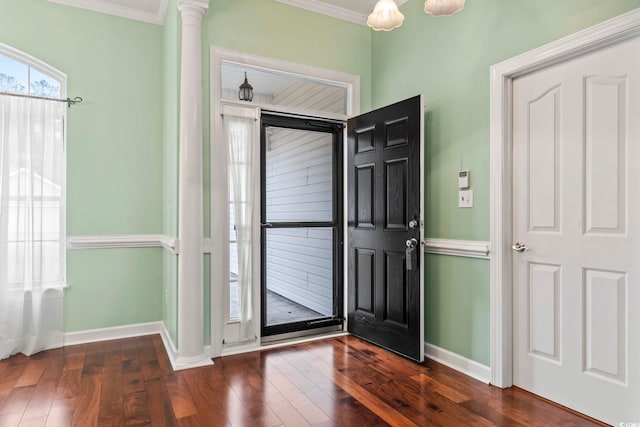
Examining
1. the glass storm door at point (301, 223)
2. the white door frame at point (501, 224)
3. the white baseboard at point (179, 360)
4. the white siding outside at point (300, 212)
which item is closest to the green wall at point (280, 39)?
the white baseboard at point (179, 360)

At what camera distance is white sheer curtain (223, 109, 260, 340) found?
124 inches

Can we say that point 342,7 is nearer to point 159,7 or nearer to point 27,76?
point 159,7

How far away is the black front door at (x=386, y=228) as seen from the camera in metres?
2.87

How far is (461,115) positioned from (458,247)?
92 centimetres

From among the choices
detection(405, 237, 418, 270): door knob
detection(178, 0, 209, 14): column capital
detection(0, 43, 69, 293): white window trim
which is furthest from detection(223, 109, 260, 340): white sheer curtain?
detection(0, 43, 69, 293): white window trim

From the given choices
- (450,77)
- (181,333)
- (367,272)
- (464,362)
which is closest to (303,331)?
(367,272)

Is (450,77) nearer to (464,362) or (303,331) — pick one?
(464,362)

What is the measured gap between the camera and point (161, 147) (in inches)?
146

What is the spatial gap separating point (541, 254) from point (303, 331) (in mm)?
2012

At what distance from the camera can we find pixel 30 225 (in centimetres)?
311

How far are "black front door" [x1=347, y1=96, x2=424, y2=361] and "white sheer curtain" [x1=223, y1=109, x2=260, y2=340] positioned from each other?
89cm

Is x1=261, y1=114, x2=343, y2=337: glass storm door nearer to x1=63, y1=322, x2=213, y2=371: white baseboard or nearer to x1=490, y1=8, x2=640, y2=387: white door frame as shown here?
x1=63, y1=322, x2=213, y2=371: white baseboard

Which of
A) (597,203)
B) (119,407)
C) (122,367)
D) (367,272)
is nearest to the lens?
(597,203)

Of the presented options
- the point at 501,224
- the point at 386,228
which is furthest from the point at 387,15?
the point at 386,228
